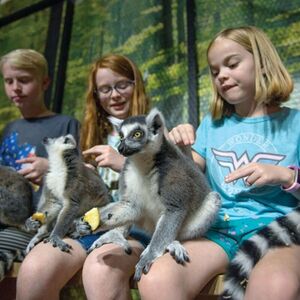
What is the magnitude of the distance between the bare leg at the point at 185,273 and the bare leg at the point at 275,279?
160 millimetres

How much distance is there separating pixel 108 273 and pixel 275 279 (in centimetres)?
51

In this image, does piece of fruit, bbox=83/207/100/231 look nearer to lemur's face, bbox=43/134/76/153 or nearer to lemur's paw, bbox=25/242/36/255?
lemur's paw, bbox=25/242/36/255

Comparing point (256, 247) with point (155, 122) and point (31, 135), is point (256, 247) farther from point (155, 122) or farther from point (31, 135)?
point (31, 135)

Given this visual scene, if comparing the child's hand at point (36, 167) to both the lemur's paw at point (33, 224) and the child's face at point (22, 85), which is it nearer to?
the lemur's paw at point (33, 224)

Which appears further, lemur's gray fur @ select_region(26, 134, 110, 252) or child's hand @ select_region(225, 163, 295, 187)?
lemur's gray fur @ select_region(26, 134, 110, 252)

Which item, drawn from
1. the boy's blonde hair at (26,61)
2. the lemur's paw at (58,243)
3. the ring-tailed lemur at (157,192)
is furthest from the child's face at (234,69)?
the boy's blonde hair at (26,61)

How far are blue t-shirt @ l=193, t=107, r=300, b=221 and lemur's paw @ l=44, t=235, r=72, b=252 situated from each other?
1.86 feet

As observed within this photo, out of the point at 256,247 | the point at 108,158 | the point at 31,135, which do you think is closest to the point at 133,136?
the point at 108,158

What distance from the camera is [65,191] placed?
5.41 feet

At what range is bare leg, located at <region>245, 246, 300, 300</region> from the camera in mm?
1047

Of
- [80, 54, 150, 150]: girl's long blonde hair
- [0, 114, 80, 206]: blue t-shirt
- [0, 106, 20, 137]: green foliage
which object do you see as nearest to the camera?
[80, 54, 150, 150]: girl's long blonde hair

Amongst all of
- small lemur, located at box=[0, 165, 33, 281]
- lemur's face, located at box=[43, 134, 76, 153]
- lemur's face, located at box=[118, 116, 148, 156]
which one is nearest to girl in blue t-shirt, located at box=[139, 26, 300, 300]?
lemur's face, located at box=[118, 116, 148, 156]

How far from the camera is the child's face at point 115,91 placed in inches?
78.7

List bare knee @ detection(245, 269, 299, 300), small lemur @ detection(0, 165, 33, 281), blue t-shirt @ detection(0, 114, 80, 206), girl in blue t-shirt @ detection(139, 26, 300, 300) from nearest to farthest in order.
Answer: bare knee @ detection(245, 269, 299, 300)
girl in blue t-shirt @ detection(139, 26, 300, 300)
small lemur @ detection(0, 165, 33, 281)
blue t-shirt @ detection(0, 114, 80, 206)
